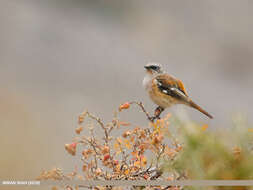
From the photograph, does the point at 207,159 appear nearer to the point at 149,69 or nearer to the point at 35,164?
the point at 149,69

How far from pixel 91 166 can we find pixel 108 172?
0.12ft

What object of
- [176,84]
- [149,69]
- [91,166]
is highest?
[149,69]

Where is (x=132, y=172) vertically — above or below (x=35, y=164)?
below

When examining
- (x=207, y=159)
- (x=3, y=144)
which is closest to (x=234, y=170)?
(x=207, y=159)

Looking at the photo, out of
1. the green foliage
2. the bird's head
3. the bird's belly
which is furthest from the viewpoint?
the bird's head

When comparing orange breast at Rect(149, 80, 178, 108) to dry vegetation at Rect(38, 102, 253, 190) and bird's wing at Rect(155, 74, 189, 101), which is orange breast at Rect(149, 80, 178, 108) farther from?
dry vegetation at Rect(38, 102, 253, 190)

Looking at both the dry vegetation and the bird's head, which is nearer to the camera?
the dry vegetation

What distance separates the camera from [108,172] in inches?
26.4

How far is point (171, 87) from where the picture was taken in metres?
1.57

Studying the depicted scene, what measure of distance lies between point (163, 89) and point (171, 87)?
0.12ft

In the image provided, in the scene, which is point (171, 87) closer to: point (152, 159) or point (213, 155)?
point (152, 159)

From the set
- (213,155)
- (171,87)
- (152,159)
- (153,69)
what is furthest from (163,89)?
(213,155)

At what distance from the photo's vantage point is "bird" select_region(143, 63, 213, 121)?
1486 millimetres

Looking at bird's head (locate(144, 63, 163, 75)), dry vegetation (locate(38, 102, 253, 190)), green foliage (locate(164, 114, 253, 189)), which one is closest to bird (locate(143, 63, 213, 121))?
bird's head (locate(144, 63, 163, 75))
